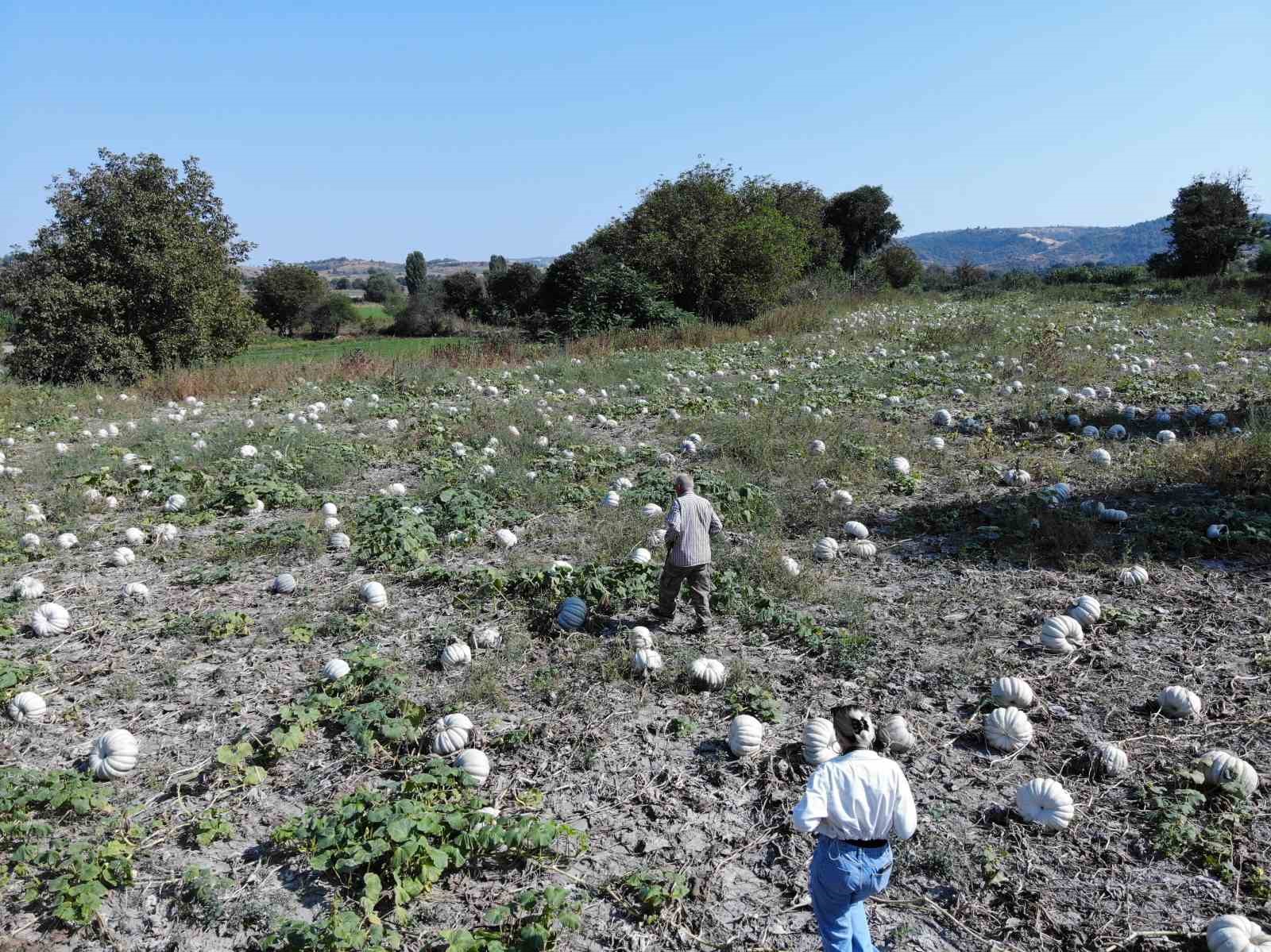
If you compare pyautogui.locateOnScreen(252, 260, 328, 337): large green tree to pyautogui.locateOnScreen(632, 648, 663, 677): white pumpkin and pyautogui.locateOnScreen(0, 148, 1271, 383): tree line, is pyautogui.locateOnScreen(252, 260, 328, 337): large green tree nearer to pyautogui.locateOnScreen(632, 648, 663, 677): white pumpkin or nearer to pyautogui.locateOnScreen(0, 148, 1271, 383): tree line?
pyautogui.locateOnScreen(0, 148, 1271, 383): tree line

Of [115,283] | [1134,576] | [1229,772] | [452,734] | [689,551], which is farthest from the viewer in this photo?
[115,283]

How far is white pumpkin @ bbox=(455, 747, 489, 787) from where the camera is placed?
12.0 feet

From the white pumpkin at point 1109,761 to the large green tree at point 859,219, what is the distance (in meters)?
50.3

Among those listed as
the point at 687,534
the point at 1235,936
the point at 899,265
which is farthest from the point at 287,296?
the point at 1235,936

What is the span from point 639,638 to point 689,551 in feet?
2.06

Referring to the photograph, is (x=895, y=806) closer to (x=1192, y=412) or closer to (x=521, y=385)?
(x=1192, y=412)

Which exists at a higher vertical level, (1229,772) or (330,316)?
(330,316)

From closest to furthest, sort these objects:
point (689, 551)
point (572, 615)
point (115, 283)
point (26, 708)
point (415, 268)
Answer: point (26, 708) → point (689, 551) → point (572, 615) → point (115, 283) → point (415, 268)

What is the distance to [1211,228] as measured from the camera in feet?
114

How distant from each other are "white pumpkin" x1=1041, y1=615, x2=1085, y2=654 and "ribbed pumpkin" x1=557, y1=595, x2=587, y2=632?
9.38 ft

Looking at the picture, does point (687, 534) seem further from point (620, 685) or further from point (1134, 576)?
point (1134, 576)

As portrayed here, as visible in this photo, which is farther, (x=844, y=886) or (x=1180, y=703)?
(x=1180, y=703)

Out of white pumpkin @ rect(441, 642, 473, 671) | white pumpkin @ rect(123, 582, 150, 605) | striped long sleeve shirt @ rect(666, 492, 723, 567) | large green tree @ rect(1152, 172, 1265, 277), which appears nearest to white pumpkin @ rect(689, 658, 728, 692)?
striped long sleeve shirt @ rect(666, 492, 723, 567)

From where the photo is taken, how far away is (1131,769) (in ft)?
12.0
